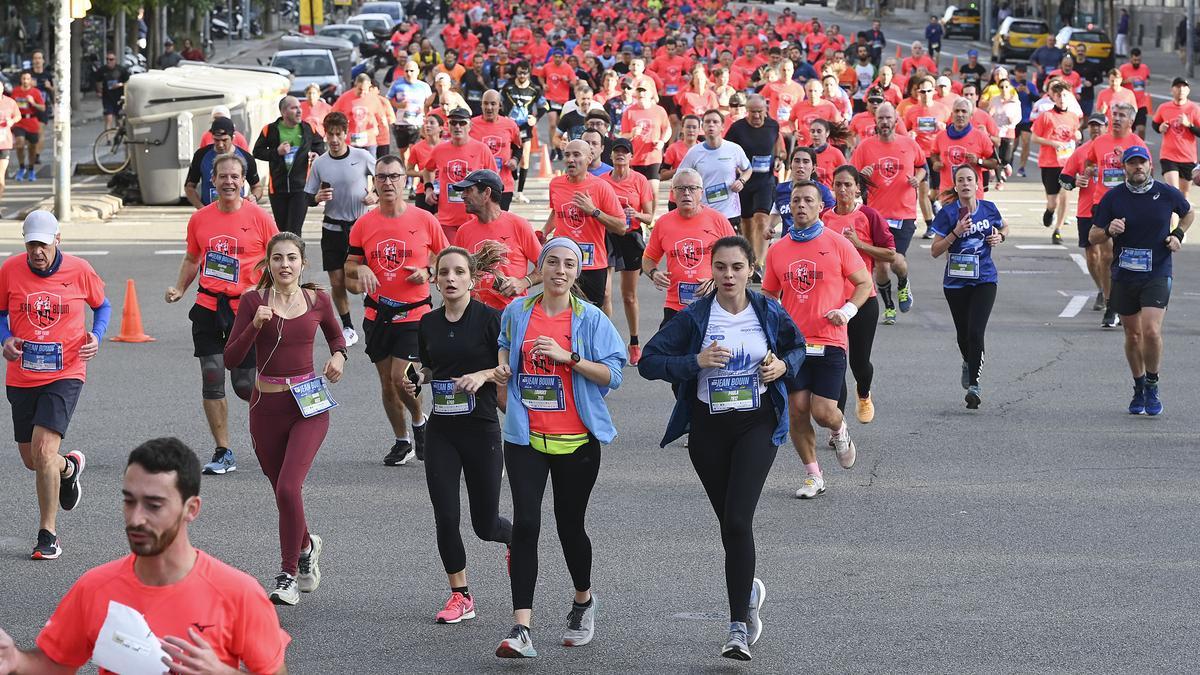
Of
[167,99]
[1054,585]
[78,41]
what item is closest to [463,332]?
[1054,585]

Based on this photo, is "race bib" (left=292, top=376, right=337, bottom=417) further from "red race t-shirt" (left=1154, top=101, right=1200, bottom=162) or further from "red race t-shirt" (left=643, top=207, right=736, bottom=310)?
"red race t-shirt" (left=1154, top=101, right=1200, bottom=162)

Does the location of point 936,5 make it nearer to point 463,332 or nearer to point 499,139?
point 499,139

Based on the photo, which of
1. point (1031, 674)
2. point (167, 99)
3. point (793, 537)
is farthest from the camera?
point (167, 99)

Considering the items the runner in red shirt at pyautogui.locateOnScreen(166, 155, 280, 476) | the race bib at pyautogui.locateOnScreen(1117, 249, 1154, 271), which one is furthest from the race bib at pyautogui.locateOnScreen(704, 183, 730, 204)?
the runner in red shirt at pyautogui.locateOnScreen(166, 155, 280, 476)

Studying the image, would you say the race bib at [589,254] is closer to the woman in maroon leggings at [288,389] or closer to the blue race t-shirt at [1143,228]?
the blue race t-shirt at [1143,228]

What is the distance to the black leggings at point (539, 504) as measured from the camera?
296 inches

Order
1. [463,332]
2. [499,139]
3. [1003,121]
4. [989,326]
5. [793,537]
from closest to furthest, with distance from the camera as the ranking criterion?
[463,332]
[793,537]
[989,326]
[499,139]
[1003,121]

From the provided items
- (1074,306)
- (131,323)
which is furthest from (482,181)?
(1074,306)

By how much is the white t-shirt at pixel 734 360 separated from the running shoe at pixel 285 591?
1.92 meters

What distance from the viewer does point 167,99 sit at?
25.8 metres

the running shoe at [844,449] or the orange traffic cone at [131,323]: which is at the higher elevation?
the running shoe at [844,449]

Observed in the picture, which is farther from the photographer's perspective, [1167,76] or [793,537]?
[1167,76]

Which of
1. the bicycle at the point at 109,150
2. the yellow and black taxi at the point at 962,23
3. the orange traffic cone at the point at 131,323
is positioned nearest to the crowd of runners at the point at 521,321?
the orange traffic cone at the point at 131,323

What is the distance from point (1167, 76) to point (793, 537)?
51.1m
